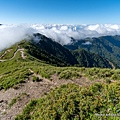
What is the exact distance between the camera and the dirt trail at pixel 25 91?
54.1 feet

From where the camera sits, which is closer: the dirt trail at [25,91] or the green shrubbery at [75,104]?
the green shrubbery at [75,104]

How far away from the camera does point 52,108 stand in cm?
1448

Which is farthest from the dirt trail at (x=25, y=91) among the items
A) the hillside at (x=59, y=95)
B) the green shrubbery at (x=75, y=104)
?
the green shrubbery at (x=75, y=104)

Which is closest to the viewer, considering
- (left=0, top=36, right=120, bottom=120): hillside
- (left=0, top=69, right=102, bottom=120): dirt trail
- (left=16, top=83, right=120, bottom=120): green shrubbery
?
(left=16, top=83, right=120, bottom=120): green shrubbery

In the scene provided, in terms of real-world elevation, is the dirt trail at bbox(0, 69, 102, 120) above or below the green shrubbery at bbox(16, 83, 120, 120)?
below

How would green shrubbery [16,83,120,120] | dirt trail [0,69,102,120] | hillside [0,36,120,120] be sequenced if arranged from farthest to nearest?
dirt trail [0,69,102,120]
hillside [0,36,120,120]
green shrubbery [16,83,120,120]

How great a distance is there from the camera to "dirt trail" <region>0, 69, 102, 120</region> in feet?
54.1

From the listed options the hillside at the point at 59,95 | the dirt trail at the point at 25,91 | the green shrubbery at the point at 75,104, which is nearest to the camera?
the green shrubbery at the point at 75,104

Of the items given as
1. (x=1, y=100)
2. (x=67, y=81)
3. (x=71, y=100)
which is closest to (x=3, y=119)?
(x=1, y=100)

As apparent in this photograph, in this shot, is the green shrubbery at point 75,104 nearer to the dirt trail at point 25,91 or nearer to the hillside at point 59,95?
the hillside at point 59,95

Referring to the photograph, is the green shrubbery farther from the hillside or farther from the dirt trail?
the dirt trail

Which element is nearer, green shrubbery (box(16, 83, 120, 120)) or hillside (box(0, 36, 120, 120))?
green shrubbery (box(16, 83, 120, 120))

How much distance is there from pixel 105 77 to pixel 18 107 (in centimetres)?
1214

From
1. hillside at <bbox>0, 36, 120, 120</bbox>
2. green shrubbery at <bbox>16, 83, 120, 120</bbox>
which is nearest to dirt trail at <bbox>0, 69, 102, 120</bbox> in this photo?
hillside at <bbox>0, 36, 120, 120</bbox>
